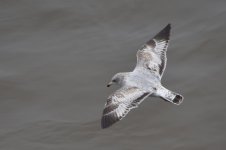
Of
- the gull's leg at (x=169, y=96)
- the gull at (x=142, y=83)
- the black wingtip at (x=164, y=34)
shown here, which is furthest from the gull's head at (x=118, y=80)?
the black wingtip at (x=164, y=34)

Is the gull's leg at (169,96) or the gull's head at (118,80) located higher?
the gull's head at (118,80)

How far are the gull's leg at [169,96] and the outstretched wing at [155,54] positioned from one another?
647mm

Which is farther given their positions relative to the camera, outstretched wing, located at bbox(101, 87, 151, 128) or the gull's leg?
the gull's leg

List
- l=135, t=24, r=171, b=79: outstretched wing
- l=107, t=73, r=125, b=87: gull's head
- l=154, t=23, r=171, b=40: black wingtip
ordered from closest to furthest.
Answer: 1. l=107, t=73, r=125, b=87: gull's head
2. l=135, t=24, r=171, b=79: outstretched wing
3. l=154, t=23, r=171, b=40: black wingtip

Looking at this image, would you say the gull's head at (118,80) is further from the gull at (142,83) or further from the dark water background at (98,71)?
the dark water background at (98,71)

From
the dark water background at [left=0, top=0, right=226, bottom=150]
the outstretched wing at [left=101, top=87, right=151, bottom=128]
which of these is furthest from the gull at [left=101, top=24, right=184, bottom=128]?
the dark water background at [left=0, top=0, right=226, bottom=150]

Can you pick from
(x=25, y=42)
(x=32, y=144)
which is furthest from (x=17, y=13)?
(x=32, y=144)

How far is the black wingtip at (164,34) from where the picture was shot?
30.8ft

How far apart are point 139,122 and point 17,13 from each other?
12.2ft

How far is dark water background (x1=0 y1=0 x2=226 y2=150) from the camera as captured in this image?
27.0 feet

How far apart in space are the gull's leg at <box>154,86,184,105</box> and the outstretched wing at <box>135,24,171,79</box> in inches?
25.5

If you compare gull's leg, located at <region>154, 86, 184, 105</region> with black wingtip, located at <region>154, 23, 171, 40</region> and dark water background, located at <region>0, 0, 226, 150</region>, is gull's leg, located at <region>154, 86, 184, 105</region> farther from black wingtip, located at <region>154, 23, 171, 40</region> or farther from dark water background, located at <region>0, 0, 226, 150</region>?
black wingtip, located at <region>154, 23, 171, 40</region>

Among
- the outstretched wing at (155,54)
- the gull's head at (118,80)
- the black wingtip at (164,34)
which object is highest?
the black wingtip at (164,34)

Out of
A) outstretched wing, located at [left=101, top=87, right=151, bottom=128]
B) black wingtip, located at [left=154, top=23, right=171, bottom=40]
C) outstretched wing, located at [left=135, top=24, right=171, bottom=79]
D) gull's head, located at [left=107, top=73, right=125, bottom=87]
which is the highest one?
black wingtip, located at [left=154, top=23, right=171, bottom=40]
